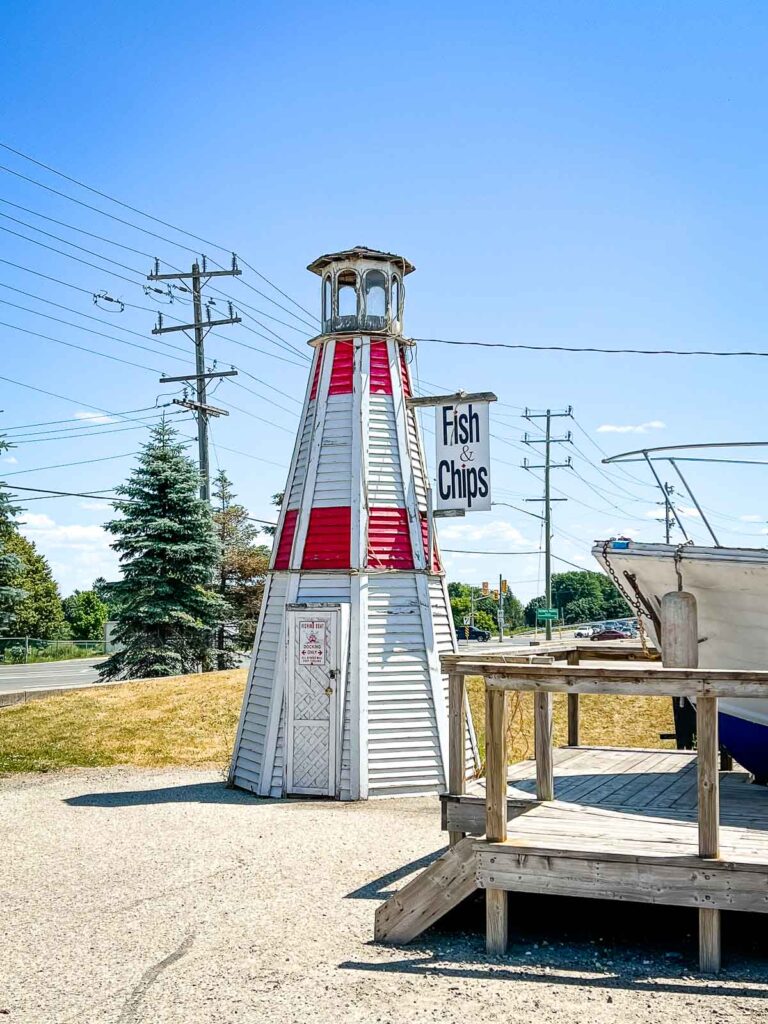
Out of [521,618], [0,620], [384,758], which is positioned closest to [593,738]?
[384,758]

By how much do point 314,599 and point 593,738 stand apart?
293 inches

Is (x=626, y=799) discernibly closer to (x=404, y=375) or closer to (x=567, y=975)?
(x=567, y=975)

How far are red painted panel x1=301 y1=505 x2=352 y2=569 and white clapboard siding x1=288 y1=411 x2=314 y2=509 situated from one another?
73 cm

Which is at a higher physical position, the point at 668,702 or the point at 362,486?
the point at 362,486

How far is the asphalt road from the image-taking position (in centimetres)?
3122

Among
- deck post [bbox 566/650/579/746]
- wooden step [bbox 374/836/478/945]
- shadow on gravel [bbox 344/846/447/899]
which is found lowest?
shadow on gravel [bbox 344/846/447/899]

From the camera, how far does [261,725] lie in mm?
15094

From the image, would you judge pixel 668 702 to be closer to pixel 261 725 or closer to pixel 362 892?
pixel 261 725

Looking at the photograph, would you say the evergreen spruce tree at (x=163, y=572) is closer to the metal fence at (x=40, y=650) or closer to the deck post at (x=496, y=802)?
the metal fence at (x=40, y=650)

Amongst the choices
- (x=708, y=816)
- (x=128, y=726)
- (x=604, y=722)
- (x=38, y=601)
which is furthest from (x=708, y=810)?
(x=38, y=601)

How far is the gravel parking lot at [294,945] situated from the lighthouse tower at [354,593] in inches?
82.0

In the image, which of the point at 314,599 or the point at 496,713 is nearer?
the point at 496,713

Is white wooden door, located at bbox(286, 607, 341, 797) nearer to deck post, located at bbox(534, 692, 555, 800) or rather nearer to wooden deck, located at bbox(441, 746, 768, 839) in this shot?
wooden deck, located at bbox(441, 746, 768, 839)

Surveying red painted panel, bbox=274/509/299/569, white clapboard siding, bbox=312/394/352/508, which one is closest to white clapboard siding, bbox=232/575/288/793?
red painted panel, bbox=274/509/299/569
